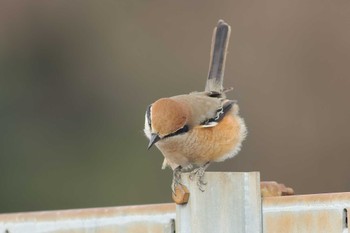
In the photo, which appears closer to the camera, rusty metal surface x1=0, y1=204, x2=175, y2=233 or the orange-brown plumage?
rusty metal surface x1=0, y1=204, x2=175, y2=233

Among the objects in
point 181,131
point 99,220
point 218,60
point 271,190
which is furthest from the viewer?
point 218,60

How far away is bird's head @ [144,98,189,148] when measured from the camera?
4023 mm

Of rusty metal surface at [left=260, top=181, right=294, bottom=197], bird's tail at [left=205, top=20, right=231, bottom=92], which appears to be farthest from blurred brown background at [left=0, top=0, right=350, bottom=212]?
rusty metal surface at [left=260, top=181, right=294, bottom=197]

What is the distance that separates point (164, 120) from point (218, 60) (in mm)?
1359

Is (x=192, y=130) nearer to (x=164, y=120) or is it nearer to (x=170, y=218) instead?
(x=164, y=120)

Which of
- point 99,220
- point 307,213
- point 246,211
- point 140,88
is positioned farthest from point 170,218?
point 140,88

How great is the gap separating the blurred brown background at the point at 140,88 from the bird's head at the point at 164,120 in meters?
3.82

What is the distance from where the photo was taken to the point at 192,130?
4258mm

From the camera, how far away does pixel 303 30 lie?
8.70m

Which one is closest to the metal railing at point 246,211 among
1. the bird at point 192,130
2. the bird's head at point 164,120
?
the bird at point 192,130

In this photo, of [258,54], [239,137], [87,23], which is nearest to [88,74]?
[87,23]

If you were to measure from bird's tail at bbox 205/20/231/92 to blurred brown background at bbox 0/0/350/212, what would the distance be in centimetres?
264

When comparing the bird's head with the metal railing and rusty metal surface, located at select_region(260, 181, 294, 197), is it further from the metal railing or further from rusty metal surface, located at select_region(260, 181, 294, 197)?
rusty metal surface, located at select_region(260, 181, 294, 197)

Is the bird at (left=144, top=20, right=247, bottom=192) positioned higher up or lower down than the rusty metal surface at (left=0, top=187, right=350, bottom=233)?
higher up
